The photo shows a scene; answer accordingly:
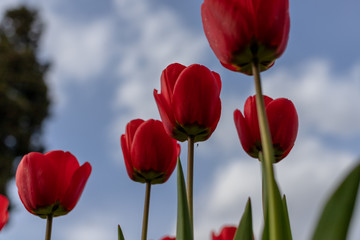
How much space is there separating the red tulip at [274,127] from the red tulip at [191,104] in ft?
0.19

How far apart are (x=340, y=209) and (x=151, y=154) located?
42 cm

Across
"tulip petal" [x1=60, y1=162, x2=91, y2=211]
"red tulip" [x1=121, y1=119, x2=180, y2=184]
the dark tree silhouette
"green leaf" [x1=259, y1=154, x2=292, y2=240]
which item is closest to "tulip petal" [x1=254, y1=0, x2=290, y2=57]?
"green leaf" [x1=259, y1=154, x2=292, y2=240]

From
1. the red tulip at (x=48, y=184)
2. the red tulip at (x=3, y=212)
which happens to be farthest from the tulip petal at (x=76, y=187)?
the red tulip at (x=3, y=212)

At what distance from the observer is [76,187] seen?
2.60ft

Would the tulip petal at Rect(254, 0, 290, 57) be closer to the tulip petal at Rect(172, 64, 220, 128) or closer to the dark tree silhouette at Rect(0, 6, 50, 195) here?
the tulip petal at Rect(172, 64, 220, 128)

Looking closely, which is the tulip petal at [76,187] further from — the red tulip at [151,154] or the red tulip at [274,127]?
the red tulip at [274,127]

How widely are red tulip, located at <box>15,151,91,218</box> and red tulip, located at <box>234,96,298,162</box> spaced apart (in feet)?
0.97

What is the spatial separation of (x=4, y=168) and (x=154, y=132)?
411 inches

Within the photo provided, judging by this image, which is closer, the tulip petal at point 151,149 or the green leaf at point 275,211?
the green leaf at point 275,211

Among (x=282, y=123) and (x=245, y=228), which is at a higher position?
(x=282, y=123)

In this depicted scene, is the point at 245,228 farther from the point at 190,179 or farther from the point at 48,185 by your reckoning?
the point at 48,185

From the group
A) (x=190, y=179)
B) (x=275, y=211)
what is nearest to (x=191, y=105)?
(x=190, y=179)

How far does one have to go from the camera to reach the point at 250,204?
642 millimetres

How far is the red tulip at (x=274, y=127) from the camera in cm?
71
